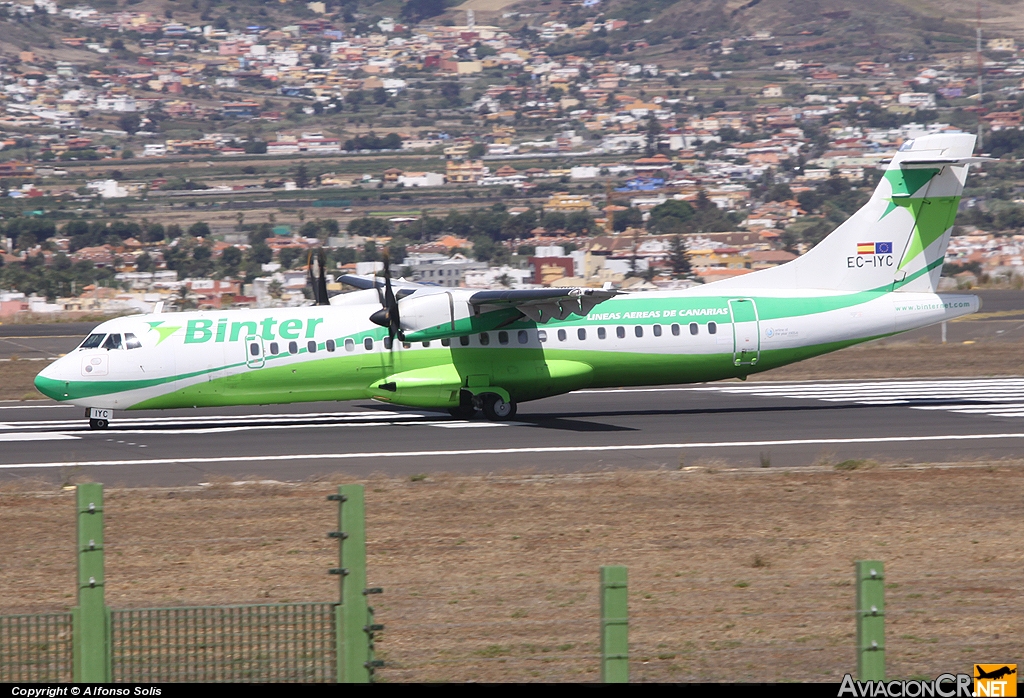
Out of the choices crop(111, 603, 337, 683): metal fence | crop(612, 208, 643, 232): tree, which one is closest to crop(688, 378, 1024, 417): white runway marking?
crop(111, 603, 337, 683): metal fence

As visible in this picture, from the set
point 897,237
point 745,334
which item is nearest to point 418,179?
point 897,237

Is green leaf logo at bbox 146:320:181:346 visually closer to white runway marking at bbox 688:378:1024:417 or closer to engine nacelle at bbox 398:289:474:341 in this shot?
engine nacelle at bbox 398:289:474:341

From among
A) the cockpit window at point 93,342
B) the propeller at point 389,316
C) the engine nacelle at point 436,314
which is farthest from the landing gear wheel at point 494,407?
the cockpit window at point 93,342

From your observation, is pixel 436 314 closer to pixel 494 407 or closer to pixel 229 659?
pixel 494 407

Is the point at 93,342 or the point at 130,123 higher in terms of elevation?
the point at 130,123

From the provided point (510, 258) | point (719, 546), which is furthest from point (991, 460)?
point (510, 258)

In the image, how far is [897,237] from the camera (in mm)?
28453

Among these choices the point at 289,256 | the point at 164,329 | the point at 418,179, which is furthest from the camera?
the point at 418,179

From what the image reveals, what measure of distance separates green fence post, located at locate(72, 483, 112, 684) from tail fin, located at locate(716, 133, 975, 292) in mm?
22773

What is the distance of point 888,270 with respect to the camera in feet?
92.7

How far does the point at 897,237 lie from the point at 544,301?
8.97m

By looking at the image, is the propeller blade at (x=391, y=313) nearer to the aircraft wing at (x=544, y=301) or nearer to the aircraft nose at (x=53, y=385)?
the aircraft wing at (x=544, y=301)

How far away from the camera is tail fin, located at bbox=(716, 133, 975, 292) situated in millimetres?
28250

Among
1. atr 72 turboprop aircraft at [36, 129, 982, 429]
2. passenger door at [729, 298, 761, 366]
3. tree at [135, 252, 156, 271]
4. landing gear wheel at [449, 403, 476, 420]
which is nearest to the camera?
atr 72 turboprop aircraft at [36, 129, 982, 429]
